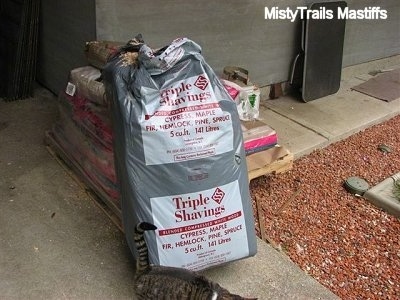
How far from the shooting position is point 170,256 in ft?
6.39

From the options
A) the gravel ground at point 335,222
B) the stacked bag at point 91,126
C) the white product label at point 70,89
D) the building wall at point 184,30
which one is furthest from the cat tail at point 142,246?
the building wall at point 184,30

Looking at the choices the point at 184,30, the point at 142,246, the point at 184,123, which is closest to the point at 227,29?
the point at 184,30

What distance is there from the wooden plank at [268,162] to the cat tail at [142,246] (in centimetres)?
116

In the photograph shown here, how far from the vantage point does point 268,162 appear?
9.56ft

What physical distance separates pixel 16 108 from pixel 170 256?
2.65 metres

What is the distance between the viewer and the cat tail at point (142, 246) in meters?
→ 1.77

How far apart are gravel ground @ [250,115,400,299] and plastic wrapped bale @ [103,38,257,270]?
0.65 m

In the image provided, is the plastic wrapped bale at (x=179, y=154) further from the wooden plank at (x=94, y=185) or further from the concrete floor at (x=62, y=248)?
the wooden plank at (x=94, y=185)

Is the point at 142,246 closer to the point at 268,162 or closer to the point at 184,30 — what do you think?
the point at 268,162

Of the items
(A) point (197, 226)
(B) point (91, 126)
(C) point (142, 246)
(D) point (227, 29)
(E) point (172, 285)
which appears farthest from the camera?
(D) point (227, 29)

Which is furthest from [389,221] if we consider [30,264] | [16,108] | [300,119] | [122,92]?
[16,108]

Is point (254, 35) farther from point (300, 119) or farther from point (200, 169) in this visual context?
point (200, 169)

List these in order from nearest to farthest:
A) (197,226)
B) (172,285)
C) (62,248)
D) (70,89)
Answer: (172,285), (197,226), (62,248), (70,89)

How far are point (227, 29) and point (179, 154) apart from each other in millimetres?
2294
